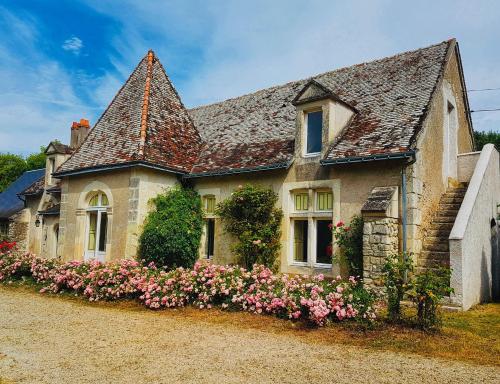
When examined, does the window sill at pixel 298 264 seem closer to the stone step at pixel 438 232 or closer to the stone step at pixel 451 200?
the stone step at pixel 438 232

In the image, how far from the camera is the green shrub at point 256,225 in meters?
11.0

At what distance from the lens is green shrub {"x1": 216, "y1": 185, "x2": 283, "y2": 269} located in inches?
432

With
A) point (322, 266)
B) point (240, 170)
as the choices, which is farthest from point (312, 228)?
point (240, 170)

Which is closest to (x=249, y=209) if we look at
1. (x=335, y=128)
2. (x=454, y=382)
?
(x=335, y=128)

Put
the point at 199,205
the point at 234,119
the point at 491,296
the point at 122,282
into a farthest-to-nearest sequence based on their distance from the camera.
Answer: the point at 234,119 < the point at 199,205 < the point at 491,296 < the point at 122,282

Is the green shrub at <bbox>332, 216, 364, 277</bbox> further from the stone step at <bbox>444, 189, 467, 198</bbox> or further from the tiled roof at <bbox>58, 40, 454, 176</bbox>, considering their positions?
the stone step at <bbox>444, 189, 467, 198</bbox>

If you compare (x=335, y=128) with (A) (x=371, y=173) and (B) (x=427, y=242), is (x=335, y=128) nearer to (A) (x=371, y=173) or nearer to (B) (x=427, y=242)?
(A) (x=371, y=173)

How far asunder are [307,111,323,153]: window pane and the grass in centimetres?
506

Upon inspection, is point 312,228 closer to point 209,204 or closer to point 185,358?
point 209,204

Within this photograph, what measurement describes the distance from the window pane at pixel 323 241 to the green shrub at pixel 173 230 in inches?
141

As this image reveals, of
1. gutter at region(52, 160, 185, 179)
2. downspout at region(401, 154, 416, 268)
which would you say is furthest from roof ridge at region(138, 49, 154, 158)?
downspout at region(401, 154, 416, 268)

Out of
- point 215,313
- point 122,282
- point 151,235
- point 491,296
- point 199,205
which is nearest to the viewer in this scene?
point 215,313

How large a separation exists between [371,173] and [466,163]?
499cm

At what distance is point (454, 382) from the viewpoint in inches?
177
